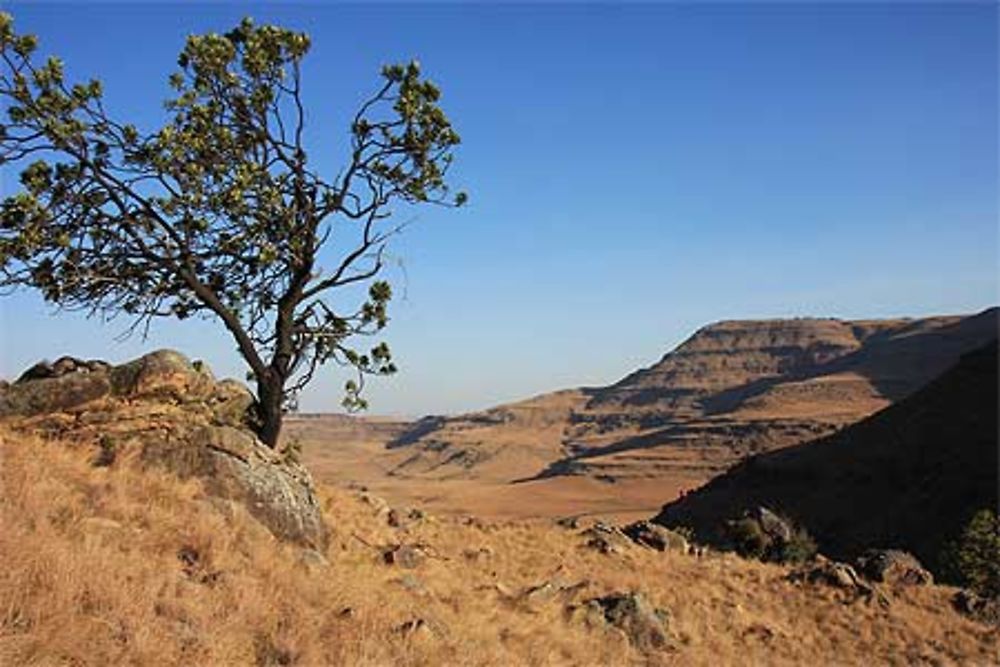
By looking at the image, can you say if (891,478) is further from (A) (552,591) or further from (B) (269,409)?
(B) (269,409)

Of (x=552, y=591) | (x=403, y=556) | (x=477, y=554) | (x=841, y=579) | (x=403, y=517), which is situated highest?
(x=403, y=517)

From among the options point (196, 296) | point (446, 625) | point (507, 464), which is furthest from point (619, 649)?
point (507, 464)

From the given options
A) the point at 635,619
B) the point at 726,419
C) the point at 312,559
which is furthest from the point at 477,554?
the point at 726,419

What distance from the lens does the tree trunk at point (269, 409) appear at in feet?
47.2

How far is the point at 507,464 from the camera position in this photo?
522 feet

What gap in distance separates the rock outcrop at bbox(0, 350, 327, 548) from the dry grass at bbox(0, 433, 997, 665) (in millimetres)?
623

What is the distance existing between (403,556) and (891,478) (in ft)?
138

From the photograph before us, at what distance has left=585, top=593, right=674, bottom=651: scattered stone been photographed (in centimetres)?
1360

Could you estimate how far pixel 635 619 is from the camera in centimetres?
1394

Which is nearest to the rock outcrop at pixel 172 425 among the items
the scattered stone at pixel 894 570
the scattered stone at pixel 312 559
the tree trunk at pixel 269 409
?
the tree trunk at pixel 269 409

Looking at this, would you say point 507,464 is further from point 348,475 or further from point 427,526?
point 427,526

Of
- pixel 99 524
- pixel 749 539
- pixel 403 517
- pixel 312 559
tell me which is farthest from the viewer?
pixel 749 539

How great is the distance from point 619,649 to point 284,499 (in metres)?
6.00

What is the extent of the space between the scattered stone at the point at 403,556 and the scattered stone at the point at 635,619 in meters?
3.36
